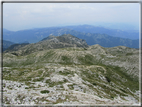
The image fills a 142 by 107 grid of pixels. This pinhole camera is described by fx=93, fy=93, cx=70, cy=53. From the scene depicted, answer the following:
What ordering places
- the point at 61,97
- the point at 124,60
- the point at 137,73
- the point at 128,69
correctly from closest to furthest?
the point at 61,97
the point at 137,73
the point at 128,69
the point at 124,60

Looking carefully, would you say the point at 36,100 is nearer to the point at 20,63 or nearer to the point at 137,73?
the point at 137,73

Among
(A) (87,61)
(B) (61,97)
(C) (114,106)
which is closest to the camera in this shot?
(C) (114,106)

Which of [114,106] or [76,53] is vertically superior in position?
[76,53]

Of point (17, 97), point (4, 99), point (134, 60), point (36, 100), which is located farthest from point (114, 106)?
point (134, 60)

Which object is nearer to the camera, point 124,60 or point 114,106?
point 114,106
